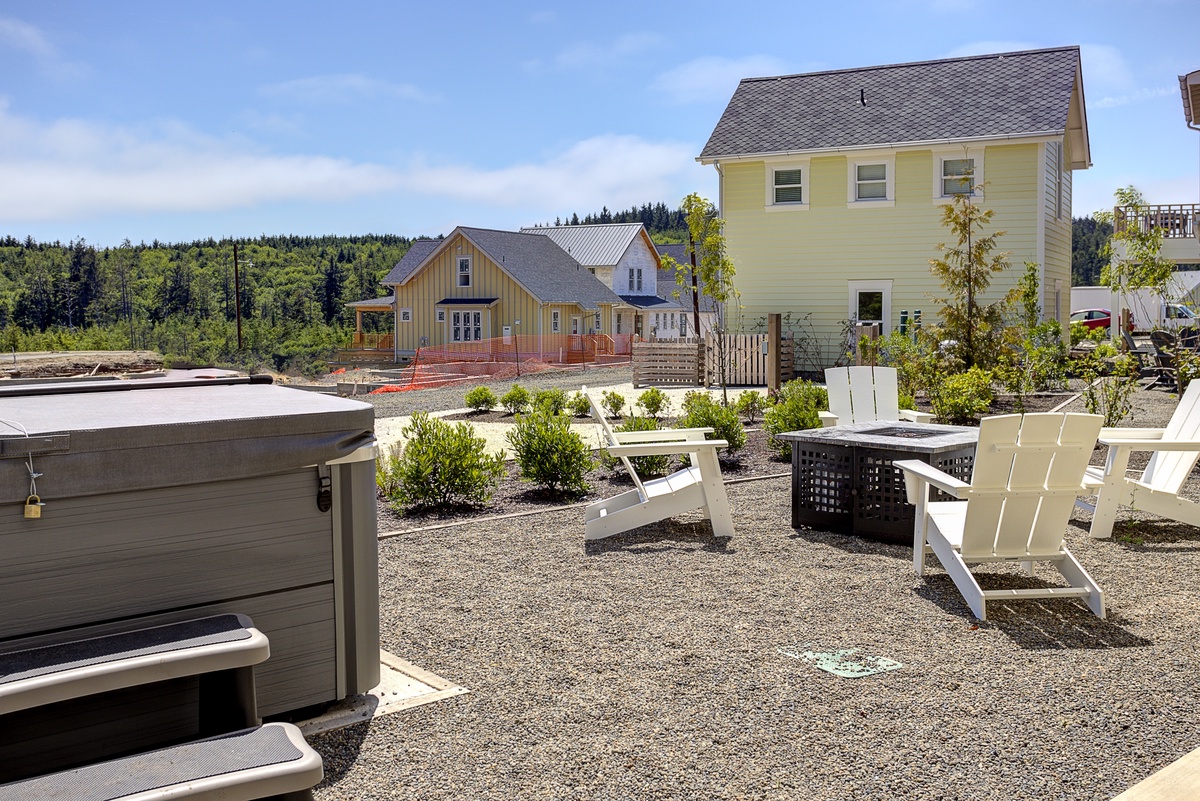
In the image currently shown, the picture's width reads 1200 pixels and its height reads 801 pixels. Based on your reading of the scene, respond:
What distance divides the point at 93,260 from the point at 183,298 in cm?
714

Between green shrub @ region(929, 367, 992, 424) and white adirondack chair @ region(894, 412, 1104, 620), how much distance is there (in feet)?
24.0

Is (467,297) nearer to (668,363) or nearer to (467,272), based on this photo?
(467,272)

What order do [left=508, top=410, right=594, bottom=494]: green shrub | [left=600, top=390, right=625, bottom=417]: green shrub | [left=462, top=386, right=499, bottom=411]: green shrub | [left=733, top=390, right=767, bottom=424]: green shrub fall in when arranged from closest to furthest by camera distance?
[left=508, top=410, right=594, bottom=494]: green shrub, [left=733, top=390, right=767, bottom=424]: green shrub, [left=600, top=390, right=625, bottom=417]: green shrub, [left=462, top=386, right=499, bottom=411]: green shrub

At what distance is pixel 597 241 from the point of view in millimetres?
54656

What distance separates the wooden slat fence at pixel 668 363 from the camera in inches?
870

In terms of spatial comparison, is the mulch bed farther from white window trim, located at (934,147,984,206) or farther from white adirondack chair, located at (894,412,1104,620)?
white window trim, located at (934,147,984,206)

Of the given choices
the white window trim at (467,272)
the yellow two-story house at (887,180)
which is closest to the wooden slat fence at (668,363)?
the yellow two-story house at (887,180)

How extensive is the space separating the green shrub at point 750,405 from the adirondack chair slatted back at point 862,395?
4013mm

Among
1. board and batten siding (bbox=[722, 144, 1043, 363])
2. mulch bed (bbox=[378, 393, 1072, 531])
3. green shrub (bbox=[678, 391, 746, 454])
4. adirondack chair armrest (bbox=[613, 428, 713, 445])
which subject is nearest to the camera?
adirondack chair armrest (bbox=[613, 428, 713, 445])

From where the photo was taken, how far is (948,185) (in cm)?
2189

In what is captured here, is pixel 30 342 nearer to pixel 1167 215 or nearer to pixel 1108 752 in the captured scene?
pixel 1167 215

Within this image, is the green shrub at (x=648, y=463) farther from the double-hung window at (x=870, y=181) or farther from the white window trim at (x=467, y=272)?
the white window trim at (x=467, y=272)

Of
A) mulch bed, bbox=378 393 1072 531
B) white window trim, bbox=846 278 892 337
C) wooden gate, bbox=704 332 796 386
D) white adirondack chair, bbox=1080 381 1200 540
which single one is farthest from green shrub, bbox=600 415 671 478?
white window trim, bbox=846 278 892 337

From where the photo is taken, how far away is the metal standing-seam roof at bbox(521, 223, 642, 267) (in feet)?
175
